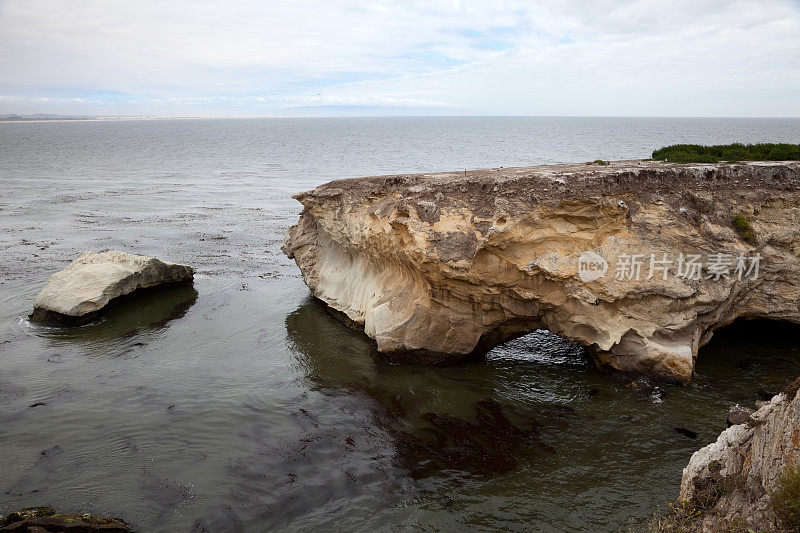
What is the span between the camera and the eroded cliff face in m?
12.6

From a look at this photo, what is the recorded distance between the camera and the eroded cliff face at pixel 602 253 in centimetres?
1265

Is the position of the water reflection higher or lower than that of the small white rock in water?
lower

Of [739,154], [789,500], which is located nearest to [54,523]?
[789,500]

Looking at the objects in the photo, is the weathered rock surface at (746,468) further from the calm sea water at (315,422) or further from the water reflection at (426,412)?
the water reflection at (426,412)

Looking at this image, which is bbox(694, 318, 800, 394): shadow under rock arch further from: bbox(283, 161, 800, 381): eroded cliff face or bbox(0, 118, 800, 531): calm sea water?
bbox(283, 161, 800, 381): eroded cliff face

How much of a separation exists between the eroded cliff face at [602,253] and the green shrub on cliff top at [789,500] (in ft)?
23.8

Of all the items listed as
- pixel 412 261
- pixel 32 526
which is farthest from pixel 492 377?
pixel 32 526

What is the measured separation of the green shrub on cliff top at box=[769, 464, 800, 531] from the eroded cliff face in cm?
725

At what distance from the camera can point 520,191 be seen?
12.7 meters

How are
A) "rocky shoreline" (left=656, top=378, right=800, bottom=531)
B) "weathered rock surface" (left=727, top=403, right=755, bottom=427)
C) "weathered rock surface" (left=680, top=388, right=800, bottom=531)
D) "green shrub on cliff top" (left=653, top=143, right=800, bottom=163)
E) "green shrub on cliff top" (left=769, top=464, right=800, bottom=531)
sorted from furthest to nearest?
"green shrub on cliff top" (left=653, top=143, right=800, bottom=163) → "weathered rock surface" (left=727, top=403, right=755, bottom=427) → "weathered rock surface" (left=680, top=388, right=800, bottom=531) → "rocky shoreline" (left=656, top=378, right=800, bottom=531) → "green shrub on cliff top" (left=769, top=464, right=800, bottom=531)

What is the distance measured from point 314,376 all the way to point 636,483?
809cm

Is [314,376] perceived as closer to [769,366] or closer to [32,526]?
[32,526]

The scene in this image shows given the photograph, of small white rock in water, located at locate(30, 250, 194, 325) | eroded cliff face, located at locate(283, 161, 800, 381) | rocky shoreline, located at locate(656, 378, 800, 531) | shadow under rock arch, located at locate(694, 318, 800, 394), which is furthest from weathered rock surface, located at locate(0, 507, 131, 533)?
shadow under rock arch, located at locate(694, 318, 800, 394)
